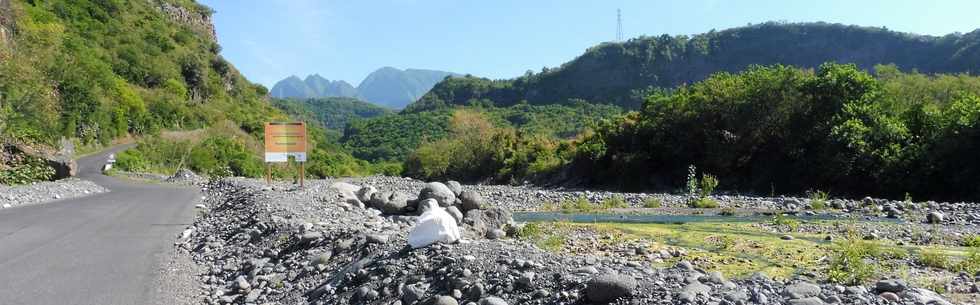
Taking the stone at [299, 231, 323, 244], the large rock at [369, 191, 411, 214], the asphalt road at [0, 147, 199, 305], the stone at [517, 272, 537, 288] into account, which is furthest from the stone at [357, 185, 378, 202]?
the stone at [517, 272, 537, 288]

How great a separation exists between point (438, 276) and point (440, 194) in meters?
9.52

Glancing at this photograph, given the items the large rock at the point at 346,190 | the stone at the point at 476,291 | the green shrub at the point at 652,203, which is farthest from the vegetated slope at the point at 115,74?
the stone at the point at 476,291

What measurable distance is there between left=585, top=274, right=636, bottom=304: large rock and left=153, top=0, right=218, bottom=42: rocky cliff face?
360ft

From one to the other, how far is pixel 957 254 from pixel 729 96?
24268 millimetres

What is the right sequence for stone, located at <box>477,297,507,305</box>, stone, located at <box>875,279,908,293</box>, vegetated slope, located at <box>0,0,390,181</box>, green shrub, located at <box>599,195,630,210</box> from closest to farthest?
stone, located at <box>477,297,507,305</box>, stone, located at <box>875,279,908,293</box>, green shrub, located at <box>599,195,630,210</box>, vegetated slope, located at <box>0,0,390,181</box>

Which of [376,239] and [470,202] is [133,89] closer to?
[470,202]

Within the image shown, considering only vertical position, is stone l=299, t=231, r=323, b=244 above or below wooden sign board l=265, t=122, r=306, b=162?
below

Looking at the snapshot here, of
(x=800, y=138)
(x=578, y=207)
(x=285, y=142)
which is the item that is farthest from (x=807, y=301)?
(x=800, y=138)

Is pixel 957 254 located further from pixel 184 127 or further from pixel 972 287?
pixel 184 127

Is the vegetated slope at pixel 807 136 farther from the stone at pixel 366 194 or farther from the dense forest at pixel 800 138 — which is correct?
the stone at pixel 366 194

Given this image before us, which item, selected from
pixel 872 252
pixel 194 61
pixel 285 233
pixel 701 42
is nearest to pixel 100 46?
pixel 194 61

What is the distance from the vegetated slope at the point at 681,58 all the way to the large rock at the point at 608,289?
105334 mm

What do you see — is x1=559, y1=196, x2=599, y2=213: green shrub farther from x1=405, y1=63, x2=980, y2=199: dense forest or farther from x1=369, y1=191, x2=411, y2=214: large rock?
x1=405, y1=63, x2=980, y2=199: dense forest

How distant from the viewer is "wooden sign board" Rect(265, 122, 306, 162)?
21719 millimetres
